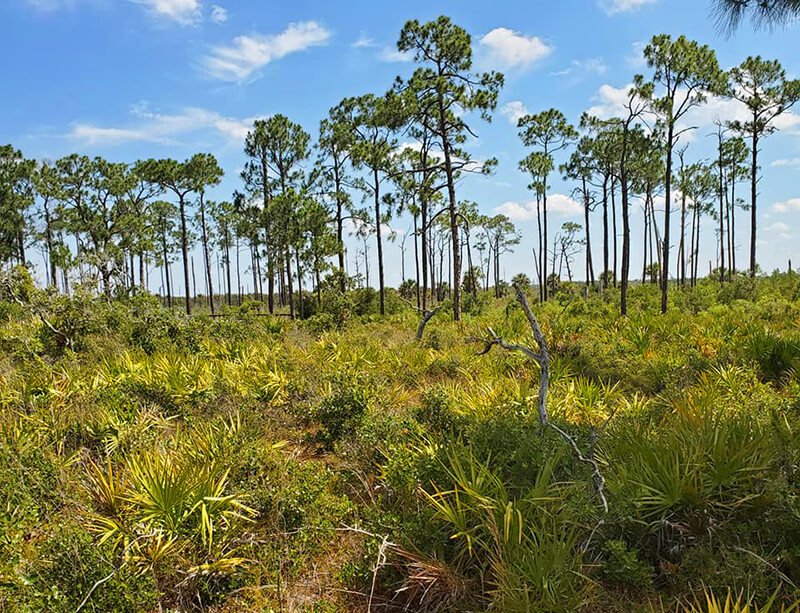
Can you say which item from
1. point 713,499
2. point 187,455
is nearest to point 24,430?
point 187,455

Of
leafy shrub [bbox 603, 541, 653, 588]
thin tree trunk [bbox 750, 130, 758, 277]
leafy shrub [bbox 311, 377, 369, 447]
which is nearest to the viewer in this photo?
leafy shrub [bbox 603, 541, 653, 588]

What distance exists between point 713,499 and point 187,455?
17.2ft

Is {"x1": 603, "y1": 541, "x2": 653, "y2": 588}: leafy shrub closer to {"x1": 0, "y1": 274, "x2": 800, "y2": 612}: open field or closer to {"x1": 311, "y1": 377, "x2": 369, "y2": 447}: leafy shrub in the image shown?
{"x1": 0, "y1": 274, "x2": 800, "y2": 612}: open field

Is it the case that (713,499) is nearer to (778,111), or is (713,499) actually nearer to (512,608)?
(512,608)

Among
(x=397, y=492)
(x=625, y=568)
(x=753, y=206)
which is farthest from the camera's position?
(x=753, y=206)

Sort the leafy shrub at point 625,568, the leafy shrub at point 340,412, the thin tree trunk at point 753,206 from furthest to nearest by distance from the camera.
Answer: the thin tree trunk at point 753,206
the leafy shrub at point 340,412
the leafy shrub at point 625,568

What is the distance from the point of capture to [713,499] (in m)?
3.85

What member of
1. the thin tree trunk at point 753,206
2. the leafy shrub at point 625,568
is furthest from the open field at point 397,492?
the thin tree trunk at point 753,206

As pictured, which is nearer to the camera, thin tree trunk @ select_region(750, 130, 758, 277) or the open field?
the open field

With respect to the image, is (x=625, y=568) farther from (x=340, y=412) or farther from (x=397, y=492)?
(x=340, y=412)

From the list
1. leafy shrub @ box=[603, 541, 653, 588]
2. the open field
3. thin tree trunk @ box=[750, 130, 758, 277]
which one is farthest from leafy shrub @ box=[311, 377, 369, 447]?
thin tree trunk @ box=[750, 130, 758, 277]

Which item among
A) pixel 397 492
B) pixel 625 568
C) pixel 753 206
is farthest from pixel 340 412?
pixel 753 206

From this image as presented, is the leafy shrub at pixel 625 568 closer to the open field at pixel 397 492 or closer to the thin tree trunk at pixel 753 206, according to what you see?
the open field at pixel 397 492

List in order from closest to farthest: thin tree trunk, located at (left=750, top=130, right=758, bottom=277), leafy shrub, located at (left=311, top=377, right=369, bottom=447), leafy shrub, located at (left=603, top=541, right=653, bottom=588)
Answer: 1. leafy shrub, located at (left=603, top=541, right=653, bottom=588)
2. leafy shrub, located at (left=311, top=377, right=369, bottom=447)
3. thin tree trunk, located at (left=750, top=130, right=758, bottom=277)
